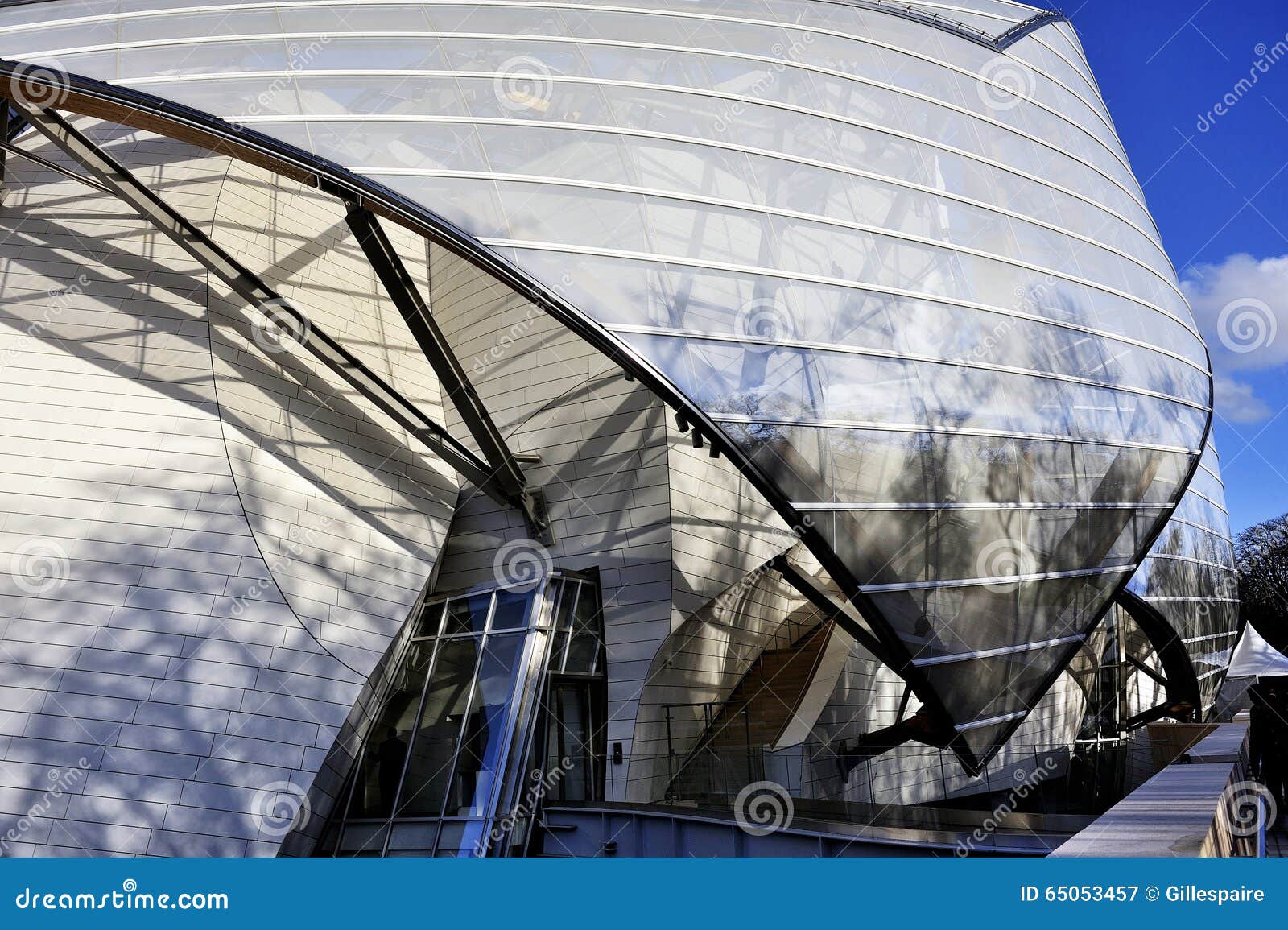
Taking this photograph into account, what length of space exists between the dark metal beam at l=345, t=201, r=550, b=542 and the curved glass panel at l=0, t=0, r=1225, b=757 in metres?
1.32

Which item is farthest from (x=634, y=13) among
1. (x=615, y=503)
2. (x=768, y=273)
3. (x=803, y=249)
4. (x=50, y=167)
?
(x=50, y=167)

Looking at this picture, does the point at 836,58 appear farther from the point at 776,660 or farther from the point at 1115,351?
the point at 776,660

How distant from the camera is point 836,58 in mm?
16719

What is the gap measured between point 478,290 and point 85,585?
28.1ft

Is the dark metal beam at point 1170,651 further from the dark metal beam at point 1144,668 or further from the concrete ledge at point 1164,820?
the concrete ledge at point 1164,820

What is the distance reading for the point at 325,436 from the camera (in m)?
15.5

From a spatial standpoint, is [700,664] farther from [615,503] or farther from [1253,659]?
[1253,659]

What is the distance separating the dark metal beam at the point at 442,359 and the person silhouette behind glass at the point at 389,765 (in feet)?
14.0

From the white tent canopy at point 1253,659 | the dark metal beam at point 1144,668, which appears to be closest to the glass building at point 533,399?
the white tent canopy at point 1253,659

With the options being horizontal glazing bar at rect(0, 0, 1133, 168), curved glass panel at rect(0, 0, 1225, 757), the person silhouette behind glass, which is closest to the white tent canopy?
curved glass panel at rect(0, 0, 1225, 757)

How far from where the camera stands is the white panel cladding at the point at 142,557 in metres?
11.9

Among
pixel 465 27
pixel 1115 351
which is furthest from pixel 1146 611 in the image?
pixel 465 27

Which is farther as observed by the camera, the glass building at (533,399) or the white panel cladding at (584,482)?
the white panel cladding at (584,482)

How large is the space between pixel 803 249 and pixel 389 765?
34.0 ft
